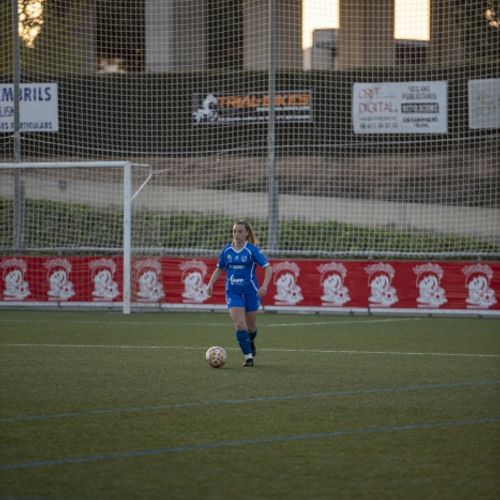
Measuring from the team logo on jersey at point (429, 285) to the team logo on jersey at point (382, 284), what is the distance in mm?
532

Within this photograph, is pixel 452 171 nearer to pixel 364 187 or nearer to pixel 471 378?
pixel 364 187

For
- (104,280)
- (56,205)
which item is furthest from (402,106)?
(56,205)

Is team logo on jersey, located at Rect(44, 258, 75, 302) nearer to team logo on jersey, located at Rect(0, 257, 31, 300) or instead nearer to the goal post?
the goal post

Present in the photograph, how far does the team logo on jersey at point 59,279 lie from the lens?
22406 millimetres

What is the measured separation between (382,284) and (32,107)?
1009 cm

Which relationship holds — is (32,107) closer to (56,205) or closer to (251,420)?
(56,205)

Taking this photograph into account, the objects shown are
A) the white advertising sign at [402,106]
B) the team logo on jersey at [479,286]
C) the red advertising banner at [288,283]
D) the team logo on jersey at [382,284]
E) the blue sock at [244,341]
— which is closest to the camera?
the blue sock at [244,341]

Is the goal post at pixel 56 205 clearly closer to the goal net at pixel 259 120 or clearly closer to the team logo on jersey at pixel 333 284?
the goal net at pixel 259 120

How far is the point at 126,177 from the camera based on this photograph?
20.8 m

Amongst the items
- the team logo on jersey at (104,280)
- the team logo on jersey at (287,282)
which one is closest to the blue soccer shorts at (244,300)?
the team logo on jersey at (287,282)

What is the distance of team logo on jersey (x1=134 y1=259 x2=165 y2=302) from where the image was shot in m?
22.0

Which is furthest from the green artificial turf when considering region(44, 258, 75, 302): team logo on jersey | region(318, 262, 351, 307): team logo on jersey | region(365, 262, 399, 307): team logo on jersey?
region(44, 258, 75, 302): team logo on jersey

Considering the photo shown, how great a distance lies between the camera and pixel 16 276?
22.5 m

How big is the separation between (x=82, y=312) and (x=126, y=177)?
3.34m
